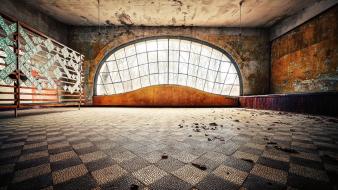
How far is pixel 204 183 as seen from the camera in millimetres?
849

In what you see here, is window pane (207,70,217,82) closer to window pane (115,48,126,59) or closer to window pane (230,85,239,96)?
window pane (230,85,239,96)

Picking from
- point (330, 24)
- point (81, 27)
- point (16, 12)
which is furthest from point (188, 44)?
point (16, 12)

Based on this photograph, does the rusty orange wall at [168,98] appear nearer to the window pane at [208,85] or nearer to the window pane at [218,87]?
the window pane at [218,87]

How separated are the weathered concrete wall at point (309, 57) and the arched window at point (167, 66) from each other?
2444 millimetres

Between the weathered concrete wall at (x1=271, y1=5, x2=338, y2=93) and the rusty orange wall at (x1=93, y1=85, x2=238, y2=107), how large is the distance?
9.55ft

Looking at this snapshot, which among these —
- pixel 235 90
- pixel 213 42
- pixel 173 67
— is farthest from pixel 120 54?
pixel 235 90

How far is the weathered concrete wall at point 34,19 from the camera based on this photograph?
5715mm

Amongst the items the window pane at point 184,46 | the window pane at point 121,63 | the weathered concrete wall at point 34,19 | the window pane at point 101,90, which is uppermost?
the weathered concrete wall at point 34,19

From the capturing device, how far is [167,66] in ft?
29.8

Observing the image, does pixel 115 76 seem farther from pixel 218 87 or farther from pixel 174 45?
pixel 218 87

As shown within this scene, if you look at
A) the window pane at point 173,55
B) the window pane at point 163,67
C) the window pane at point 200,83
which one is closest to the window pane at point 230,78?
the window pane at point 200,83

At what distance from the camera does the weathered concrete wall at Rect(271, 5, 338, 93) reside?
17.9 ft

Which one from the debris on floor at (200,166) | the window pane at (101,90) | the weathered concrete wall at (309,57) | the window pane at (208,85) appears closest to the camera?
the debris on floor at (200,166)

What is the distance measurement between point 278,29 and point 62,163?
36.3 feet
